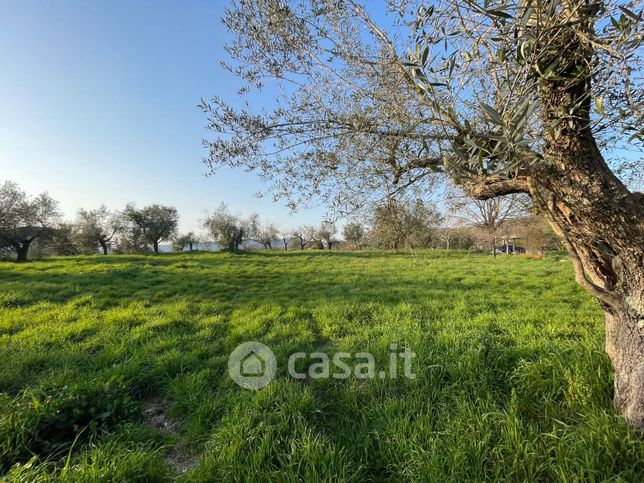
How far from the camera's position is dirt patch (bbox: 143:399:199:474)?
2.85 m

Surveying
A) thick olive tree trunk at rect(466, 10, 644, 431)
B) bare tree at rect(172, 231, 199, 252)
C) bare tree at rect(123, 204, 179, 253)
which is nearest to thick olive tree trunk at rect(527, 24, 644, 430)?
thick olive tree trunk at rect(466, 10, 644, 431)

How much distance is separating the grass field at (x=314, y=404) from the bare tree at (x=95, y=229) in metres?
35.7

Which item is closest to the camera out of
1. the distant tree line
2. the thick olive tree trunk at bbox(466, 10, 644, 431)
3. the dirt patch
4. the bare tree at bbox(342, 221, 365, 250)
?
the thick olive tree trunk at bbox(466, 10, 644, 431)

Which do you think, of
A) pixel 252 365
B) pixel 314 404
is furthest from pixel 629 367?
pixel 252 365

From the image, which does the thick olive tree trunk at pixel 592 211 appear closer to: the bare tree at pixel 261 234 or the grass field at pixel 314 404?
the grass field at pixel 314 404

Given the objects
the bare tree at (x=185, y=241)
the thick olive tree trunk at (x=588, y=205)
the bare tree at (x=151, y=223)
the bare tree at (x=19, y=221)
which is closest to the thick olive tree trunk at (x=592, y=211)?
the thick olive tree trunk at (x=588, y=205)

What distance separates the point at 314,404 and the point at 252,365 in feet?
5.27

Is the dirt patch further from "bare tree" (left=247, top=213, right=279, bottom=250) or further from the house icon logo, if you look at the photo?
"bare tree" (left=247, top=213, right=279, bottom=250)

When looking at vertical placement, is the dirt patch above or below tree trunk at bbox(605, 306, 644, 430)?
below

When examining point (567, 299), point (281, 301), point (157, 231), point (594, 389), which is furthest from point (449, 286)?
point (157, 231)

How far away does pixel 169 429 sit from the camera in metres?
3.38

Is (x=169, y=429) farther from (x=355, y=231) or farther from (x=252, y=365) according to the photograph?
(x=355, y=231)

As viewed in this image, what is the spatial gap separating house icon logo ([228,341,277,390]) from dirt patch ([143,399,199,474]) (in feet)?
3.17

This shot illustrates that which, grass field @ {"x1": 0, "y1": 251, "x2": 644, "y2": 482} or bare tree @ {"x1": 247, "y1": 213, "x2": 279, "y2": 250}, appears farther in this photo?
bare tree @ {"x1": 247, "y1": 213, "x2": 279, "y2": 250}
